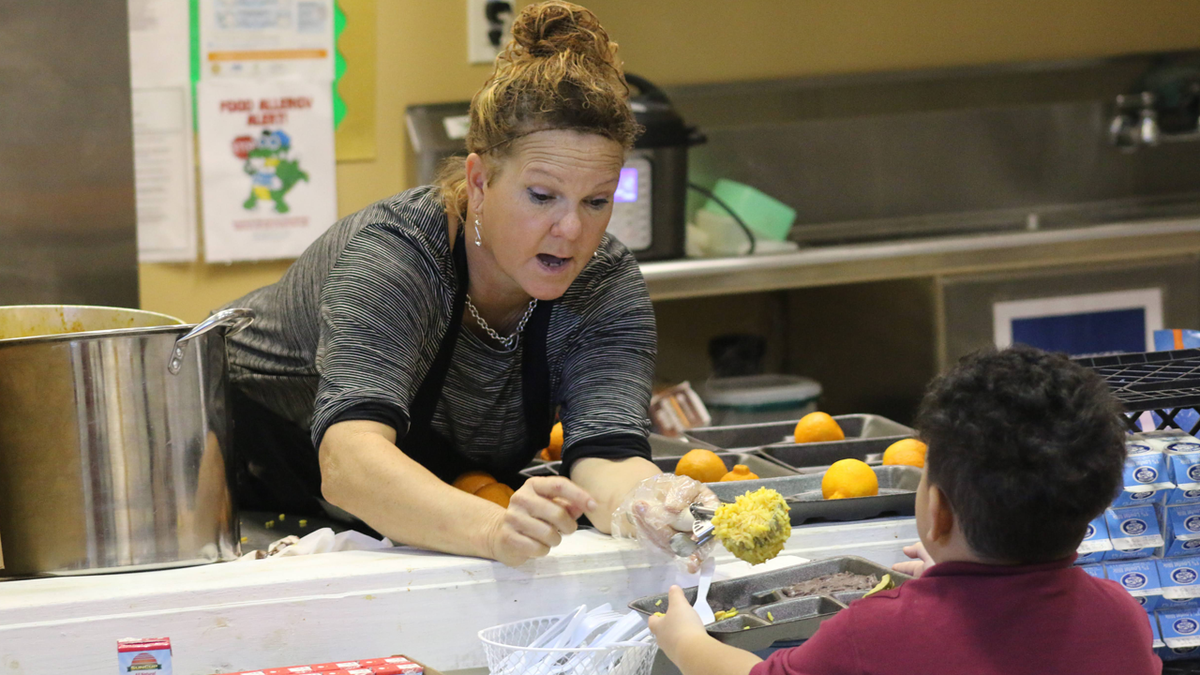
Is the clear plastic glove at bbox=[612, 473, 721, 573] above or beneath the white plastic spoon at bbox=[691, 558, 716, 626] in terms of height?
above

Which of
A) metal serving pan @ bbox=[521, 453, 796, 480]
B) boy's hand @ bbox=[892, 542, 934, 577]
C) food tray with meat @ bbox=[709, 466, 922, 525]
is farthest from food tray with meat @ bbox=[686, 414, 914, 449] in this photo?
boy's hand @ bbox=[892, 542, 934, 577]

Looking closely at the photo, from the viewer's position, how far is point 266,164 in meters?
3.33

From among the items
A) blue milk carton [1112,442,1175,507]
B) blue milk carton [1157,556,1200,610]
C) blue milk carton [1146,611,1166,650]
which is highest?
blue milk carton [1112,442,1175,507]

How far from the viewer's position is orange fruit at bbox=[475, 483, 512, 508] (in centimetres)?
157

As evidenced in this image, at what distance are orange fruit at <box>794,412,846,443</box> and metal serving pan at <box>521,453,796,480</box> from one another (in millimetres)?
109

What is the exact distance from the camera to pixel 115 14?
2648 mm

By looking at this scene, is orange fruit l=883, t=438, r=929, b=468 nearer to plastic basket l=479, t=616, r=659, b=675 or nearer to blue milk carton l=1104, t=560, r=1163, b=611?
blue milk carton l=1104, t=560, r=1163, b=611

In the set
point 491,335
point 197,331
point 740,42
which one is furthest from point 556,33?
point 740,42

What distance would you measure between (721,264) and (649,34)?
901mm

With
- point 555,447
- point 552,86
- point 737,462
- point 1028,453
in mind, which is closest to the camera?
point 1028,453

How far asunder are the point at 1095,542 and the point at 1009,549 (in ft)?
1.27

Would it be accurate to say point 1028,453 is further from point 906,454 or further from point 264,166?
point 264,166

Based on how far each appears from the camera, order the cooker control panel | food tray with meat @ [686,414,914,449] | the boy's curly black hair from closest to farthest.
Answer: the boy's curly black hair → food tray with meat @ [686,414,914,449] → the cooker control panel

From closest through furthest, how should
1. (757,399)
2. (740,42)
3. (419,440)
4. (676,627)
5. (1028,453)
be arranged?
(1028,453) < (676,627) < (419,440) < (757,399) < (740,42)
